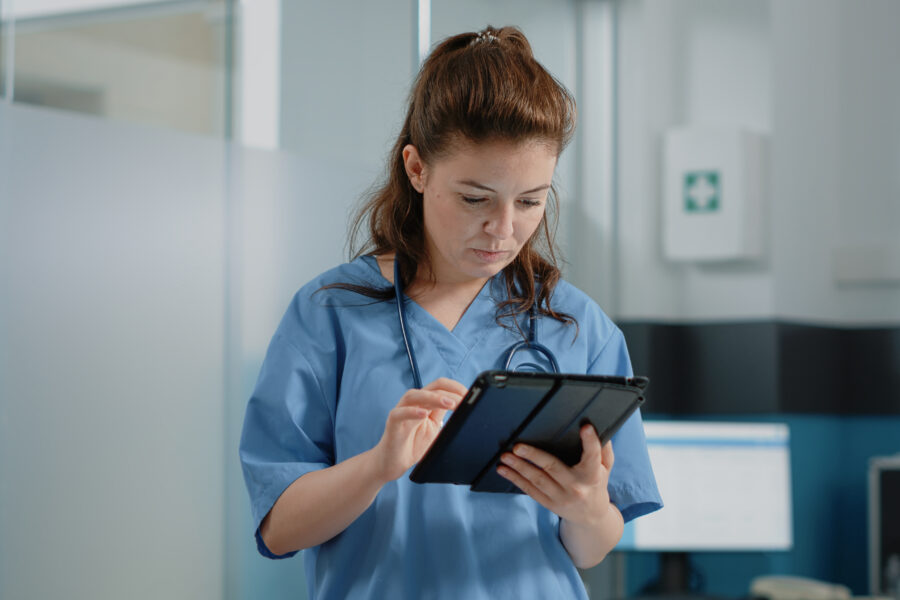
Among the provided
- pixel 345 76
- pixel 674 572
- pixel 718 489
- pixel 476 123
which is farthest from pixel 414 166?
pixel 674 572

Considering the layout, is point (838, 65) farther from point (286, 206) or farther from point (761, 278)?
point (286, 206)

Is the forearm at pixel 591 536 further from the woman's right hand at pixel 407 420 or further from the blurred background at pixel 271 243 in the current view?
the blurred background at pixel 271 243

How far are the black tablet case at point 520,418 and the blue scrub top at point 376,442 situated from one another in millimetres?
74

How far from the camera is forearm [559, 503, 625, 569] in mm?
1011

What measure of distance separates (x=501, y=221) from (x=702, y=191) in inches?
88.3

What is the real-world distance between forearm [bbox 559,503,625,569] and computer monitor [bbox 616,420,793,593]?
1.82 metres

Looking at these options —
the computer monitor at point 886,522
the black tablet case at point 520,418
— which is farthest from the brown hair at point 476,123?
the computer monitor at point 886,522

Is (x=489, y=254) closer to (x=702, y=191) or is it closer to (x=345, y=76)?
(x=345, y=76)

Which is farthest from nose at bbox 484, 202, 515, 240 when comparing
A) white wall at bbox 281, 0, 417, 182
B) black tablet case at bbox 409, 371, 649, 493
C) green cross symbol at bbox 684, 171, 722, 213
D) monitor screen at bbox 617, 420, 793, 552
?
green cross symbol at bbox 684, 171, 722, 213

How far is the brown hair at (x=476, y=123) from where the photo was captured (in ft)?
3.31

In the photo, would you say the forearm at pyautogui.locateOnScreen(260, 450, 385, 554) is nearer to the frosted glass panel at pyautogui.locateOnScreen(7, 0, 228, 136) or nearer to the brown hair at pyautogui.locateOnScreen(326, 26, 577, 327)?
the brown hair at pyautogui.locateOnScreen(326, 26, 577, 327)

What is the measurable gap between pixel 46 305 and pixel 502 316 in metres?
0.72

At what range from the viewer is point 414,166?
1092 mm

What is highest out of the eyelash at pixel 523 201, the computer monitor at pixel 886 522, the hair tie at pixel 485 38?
the hair tie at pixel 485 38
